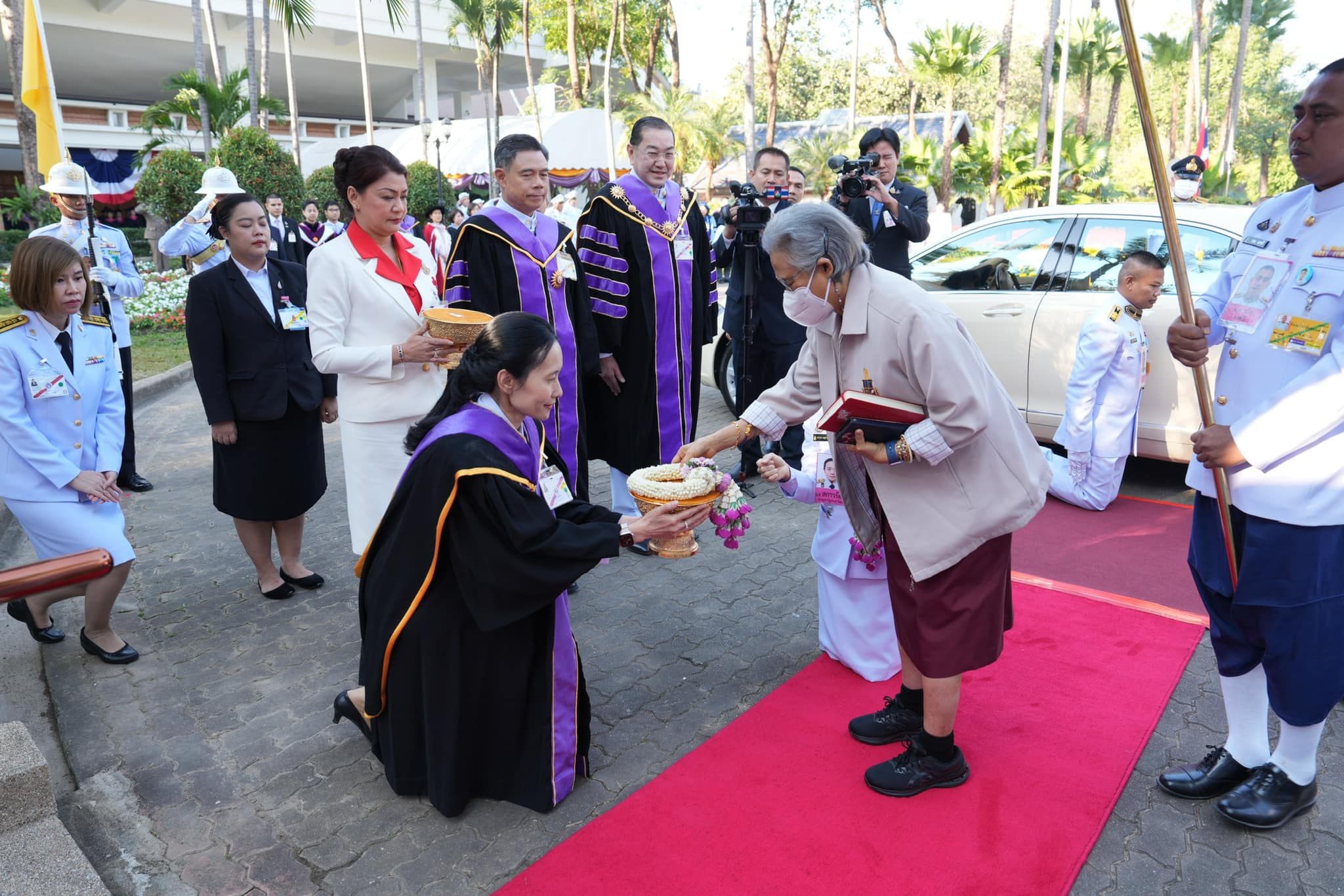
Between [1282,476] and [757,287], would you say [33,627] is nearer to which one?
[757,287]

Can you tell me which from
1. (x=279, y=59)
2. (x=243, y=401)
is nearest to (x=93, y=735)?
(x=243, y=401)

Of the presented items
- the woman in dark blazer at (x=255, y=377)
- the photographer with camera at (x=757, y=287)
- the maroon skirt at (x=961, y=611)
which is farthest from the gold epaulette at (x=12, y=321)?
the photographer with camera at (x=757, y=287)

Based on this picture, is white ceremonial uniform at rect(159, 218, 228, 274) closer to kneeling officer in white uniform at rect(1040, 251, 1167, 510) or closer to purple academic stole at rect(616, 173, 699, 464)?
purple academic stole at rect(616, 173, 699, 464)

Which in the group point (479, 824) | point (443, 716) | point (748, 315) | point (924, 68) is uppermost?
point (924, 68)

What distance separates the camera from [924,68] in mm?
27672

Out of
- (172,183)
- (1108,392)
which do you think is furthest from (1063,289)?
(172,183)

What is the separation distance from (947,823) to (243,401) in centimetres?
348

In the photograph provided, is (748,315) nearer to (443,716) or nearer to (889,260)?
(889,260)

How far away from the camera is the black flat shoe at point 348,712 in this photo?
126 inches

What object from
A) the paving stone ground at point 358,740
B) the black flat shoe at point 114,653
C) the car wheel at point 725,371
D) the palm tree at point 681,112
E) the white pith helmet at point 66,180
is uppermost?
the palm tree at point 681,112

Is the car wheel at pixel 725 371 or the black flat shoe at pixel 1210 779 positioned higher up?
the car wheel at pixel 725 371

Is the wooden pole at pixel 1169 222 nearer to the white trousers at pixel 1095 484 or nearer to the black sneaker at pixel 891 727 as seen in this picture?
the black sneaker at pixel 891 727

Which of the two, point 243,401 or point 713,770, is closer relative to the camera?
point 713,770

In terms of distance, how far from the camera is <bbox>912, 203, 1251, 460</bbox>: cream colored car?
5391 mm
